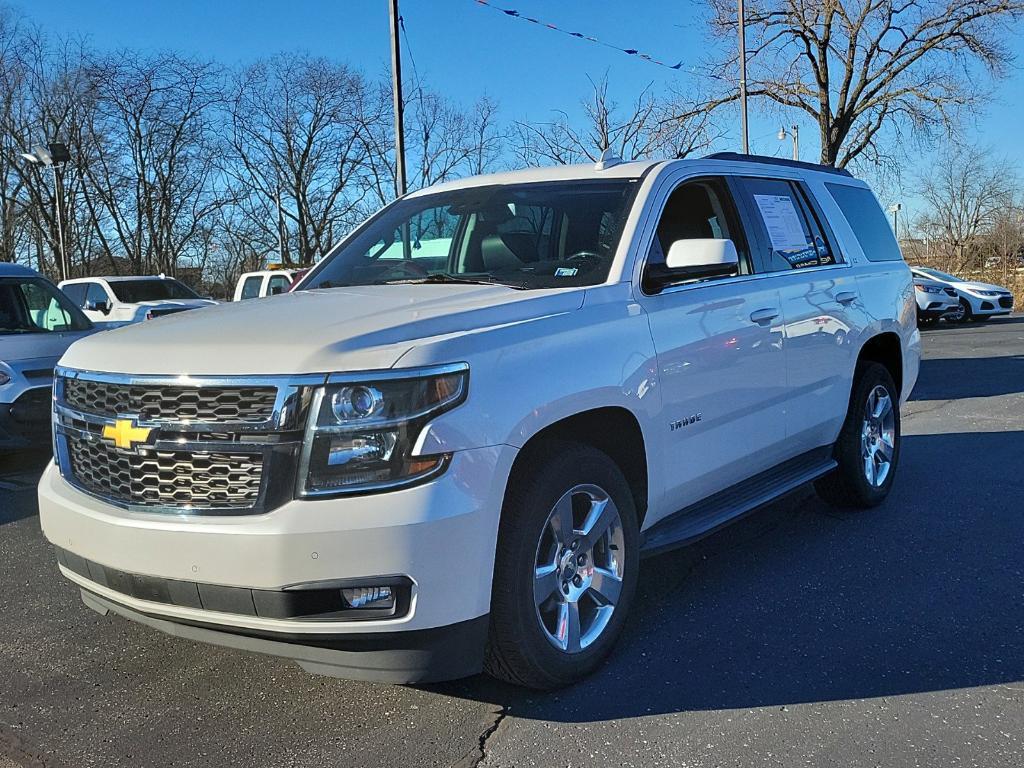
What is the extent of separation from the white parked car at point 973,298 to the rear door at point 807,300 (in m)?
18.9

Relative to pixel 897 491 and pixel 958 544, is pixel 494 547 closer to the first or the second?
pixel 958 544

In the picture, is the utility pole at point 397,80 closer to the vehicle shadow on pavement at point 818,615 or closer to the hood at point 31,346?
the hood at point 31,346

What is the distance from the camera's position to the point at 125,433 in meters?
2.97

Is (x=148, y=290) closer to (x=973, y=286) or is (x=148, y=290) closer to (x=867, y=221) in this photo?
(x=867, y=221)

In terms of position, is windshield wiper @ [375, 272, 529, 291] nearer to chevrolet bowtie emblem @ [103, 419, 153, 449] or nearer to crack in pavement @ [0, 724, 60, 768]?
chevrolet bowtie emblem @ [103, 419, 153, 449]

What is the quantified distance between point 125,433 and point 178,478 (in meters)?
0.26

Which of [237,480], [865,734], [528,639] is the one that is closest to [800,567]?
[865,734]

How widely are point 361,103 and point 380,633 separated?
38584 mm

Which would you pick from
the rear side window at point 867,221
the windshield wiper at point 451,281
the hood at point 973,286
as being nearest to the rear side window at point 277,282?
the rear side window at point 867,221

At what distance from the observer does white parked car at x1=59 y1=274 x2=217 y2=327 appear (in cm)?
1644

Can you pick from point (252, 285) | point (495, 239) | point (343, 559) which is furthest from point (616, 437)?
point (252, 285)

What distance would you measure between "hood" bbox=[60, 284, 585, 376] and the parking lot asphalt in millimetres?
1201

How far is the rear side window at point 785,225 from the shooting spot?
15.6ft

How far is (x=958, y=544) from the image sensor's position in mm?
4918
